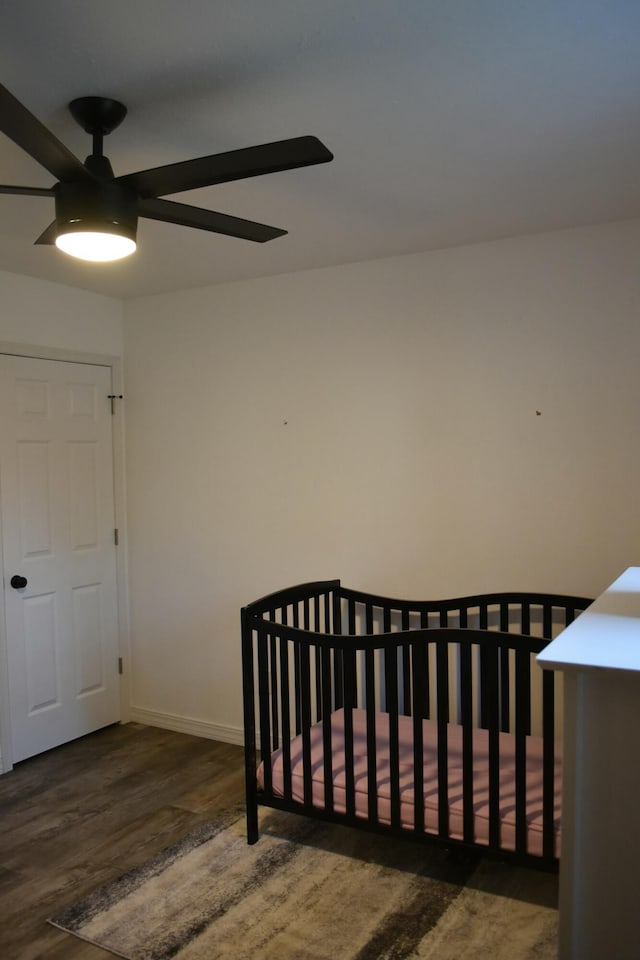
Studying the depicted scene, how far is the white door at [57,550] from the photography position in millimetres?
3557

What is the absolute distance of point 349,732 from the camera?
2.55 m

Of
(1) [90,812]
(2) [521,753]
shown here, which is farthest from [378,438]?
(1) [90,812]

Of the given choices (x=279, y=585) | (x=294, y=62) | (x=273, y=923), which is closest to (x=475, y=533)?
(x=279, y=585)

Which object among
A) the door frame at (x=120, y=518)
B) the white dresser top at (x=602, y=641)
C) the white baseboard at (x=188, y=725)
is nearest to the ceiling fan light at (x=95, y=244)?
the white dresser top at (x=602, y=641)

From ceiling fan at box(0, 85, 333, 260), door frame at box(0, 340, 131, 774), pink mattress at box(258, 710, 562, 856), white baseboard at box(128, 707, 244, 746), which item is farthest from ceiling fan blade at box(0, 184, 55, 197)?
white baseboard at box(128, 707, 244, 746)

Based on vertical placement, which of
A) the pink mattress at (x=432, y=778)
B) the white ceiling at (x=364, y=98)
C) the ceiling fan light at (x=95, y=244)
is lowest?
the pink mattress at (x=432, y=778)

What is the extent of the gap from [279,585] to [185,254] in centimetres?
164

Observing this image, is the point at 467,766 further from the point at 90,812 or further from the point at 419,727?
the point at 90,812

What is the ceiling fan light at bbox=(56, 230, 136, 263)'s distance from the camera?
5.82ft

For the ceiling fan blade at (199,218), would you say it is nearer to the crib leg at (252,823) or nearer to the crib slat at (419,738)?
the crib slat at (419,738)

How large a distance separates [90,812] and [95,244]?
7.89 ft

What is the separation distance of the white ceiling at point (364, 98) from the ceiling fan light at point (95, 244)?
33 centimetres

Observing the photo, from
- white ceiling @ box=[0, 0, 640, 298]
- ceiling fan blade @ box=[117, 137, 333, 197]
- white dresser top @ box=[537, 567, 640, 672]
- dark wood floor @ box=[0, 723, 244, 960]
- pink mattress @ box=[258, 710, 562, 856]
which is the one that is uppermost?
white ceiling @ box=[0, 0, 640, 298]

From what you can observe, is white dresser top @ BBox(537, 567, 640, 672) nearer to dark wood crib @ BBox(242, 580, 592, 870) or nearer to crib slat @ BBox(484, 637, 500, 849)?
dark wood crib @ BBox(242, 580, 592, 870)
